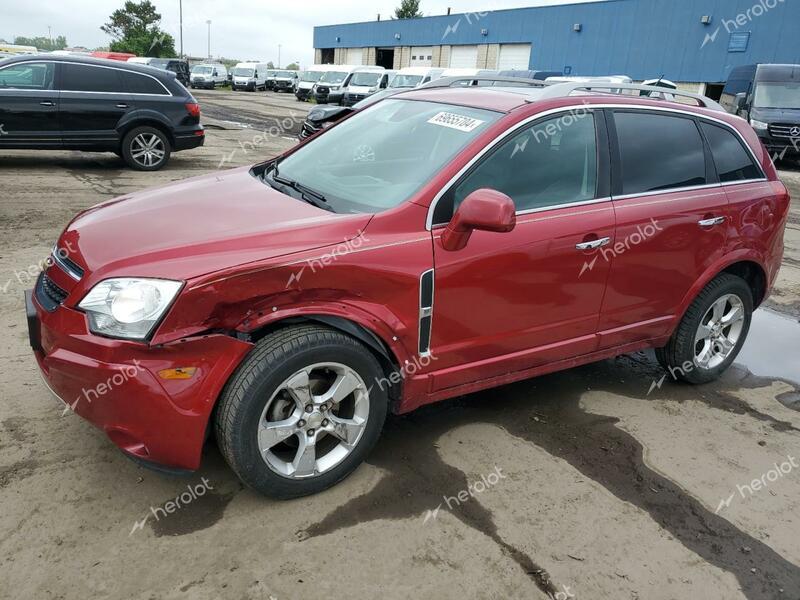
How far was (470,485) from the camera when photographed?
9.87ft

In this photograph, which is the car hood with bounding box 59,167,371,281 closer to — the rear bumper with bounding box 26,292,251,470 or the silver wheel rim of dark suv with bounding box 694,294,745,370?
the rear bumper with bounding box 26,292,251,470

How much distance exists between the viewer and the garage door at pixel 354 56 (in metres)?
57.2

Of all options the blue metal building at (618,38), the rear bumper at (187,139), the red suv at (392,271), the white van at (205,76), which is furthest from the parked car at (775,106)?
the white van at (205,76)

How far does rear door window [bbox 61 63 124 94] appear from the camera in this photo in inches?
375

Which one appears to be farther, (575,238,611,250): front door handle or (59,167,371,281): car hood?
(575,238,611,250): front door handle

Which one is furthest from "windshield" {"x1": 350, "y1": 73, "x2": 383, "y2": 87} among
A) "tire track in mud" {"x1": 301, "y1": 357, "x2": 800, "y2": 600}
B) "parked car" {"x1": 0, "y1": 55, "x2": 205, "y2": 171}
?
"tire track in mud" {"x1": 301, "y1": 357, "x2": 800, "y2": 600}

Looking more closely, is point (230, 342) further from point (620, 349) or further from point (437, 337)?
point (620, 349)

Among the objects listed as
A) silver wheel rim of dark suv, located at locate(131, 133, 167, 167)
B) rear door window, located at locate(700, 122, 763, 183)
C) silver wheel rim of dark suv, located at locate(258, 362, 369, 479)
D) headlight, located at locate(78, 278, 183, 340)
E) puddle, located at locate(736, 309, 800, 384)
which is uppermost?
rear door window, located at locate(700, 122, 763, 183)

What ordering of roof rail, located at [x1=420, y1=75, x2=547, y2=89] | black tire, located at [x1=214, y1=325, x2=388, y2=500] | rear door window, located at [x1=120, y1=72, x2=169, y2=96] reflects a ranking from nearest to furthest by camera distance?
black tire, located at [x1=214, y1=325, x2=388, y2=500]
roof rail, located at [x1=420, y1=75, x2=547, y2=89]
rear door window, located at [x1=120, y1=72, x2=169, y2=96]

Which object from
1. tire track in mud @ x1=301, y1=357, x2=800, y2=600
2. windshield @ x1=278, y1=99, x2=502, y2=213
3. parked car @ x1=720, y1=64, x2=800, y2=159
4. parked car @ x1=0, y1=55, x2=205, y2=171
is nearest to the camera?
tire track in mud @ x1=301, y1=357, x2=800, y2=600

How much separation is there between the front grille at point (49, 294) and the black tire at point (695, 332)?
3.44 meters

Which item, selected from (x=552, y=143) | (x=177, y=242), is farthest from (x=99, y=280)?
(x=552, y=143)

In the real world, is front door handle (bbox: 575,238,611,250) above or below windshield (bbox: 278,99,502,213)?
below

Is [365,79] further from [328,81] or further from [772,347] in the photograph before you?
[772,347]
